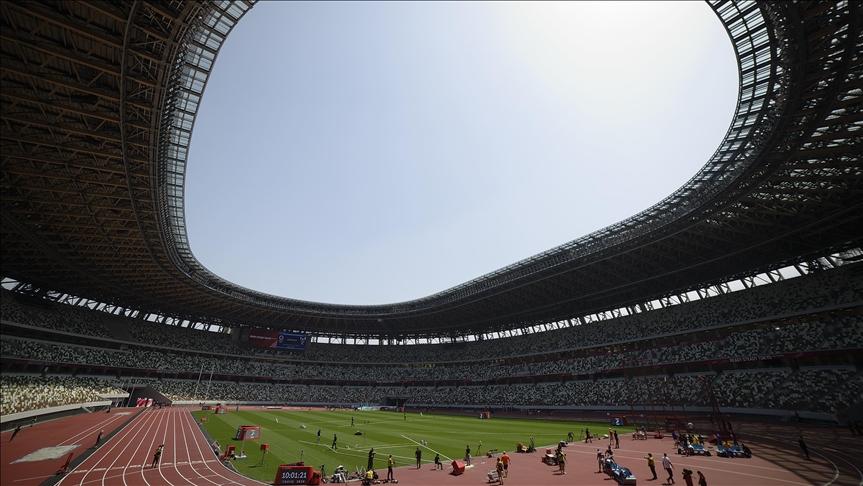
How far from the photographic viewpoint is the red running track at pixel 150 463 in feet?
63.0

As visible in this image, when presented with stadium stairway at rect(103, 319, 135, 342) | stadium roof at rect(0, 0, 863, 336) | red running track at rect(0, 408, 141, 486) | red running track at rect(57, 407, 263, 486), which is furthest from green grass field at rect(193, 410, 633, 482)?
stadium stairway at rect(103, 319, 135, 342)

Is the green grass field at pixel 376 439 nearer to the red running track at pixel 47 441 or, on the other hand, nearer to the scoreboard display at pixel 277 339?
the red running track at pixel 47 441

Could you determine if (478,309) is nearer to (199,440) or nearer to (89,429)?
(199,440)

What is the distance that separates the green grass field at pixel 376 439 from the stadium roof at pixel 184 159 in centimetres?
2004

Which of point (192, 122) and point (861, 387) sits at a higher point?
point (192, 122)

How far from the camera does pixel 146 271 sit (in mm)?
46906

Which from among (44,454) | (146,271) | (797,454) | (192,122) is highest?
(192,122)

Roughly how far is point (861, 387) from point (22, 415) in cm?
7063

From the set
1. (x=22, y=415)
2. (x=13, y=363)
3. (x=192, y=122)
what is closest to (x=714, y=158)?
(x=192, y=122)

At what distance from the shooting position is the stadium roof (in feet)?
59.0

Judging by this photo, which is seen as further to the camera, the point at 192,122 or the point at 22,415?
the point at 22,415

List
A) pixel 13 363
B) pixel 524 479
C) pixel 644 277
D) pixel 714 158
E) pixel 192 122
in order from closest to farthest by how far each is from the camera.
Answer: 1. pixel 524 479
2. pixel 192 122
3. pixel 714 158
4. pixel 13 363
5. pixel 644 277

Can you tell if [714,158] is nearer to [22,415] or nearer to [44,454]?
[44,454]

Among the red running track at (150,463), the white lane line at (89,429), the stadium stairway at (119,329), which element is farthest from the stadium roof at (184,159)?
the red running track at (150,463)
